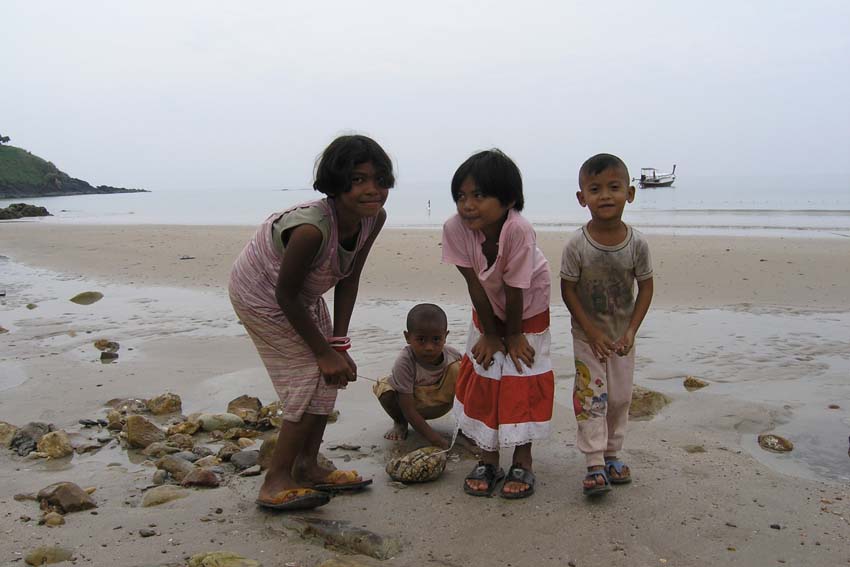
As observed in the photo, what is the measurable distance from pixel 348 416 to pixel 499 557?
6.55 ft

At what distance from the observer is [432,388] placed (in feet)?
12.6

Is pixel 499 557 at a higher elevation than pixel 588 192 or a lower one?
lower

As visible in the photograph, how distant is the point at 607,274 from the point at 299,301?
4.20 feet

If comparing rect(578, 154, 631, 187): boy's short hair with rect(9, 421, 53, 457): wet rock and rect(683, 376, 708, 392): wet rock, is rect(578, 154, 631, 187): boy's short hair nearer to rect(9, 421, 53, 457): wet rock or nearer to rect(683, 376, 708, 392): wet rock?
rect(683, 376, 708, 392): wet rock

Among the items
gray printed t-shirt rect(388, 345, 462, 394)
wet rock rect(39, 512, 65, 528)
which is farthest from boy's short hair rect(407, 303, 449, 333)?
wet rock rect(39, 512, 65, 528)

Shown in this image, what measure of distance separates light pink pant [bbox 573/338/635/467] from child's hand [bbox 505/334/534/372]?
190mm

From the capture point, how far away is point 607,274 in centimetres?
296

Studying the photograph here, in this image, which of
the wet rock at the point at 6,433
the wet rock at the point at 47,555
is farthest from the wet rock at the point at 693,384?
the wet rock at the point at 6,433

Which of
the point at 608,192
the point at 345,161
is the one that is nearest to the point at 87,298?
the point at 345,161

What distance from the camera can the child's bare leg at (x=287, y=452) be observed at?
2.86 m

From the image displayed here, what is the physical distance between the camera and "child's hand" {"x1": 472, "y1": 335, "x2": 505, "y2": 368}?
2.99 meters

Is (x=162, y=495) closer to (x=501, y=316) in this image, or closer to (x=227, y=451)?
(x=227, y=451)

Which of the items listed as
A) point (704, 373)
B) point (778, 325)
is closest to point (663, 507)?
point (704, 373)

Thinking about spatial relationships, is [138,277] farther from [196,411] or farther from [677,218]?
[677,218]
